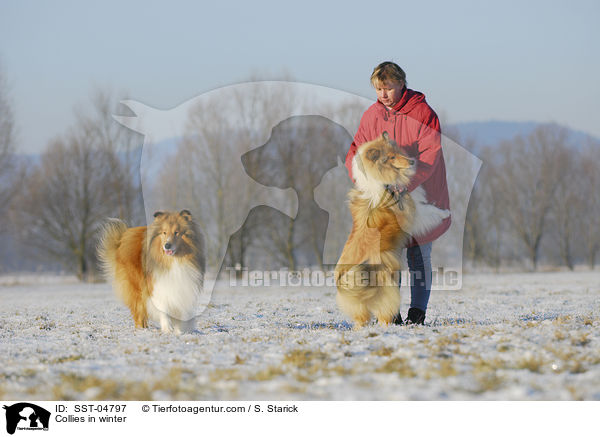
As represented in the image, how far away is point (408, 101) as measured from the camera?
477 centimetres

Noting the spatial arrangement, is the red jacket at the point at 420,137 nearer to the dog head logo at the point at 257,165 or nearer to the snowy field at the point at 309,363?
the snowy field at the point at 309,363

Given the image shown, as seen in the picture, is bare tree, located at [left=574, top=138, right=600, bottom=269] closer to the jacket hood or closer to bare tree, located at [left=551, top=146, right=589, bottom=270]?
bare tree, located at [left=551, top=146, right=589, bottom=270]

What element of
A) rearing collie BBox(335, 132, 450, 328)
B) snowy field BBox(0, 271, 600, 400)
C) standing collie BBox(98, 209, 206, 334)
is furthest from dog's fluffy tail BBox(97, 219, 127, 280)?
rearing collie BBox(335, 132, 450, 328)

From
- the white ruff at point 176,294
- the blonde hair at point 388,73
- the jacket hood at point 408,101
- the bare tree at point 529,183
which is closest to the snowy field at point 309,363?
the white ruff at point 176,294

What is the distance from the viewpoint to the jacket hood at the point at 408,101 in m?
4.73

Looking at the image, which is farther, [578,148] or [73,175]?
[578,148]

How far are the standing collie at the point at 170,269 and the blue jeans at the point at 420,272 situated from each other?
1.95 meters

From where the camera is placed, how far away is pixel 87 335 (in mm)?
4855

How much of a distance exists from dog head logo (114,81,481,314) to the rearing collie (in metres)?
1.57

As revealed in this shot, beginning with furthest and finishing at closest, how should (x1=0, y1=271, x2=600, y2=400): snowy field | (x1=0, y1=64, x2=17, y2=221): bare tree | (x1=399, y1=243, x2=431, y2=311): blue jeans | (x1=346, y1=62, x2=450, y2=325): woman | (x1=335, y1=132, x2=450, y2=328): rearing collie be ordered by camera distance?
(x1=0, y1=64, x2=17, y2=221): bare tree < (x1=399, y1=243, x2=431, y2=311): blue jeans < (x1=346, y1=62, x2=450, y2=325): woman < (x1=335, y1=132, x2=450, y2=328): rearing collie < (x1=0, y1=271, x2=600, y2=400): snowy field

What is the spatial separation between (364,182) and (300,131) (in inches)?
492
